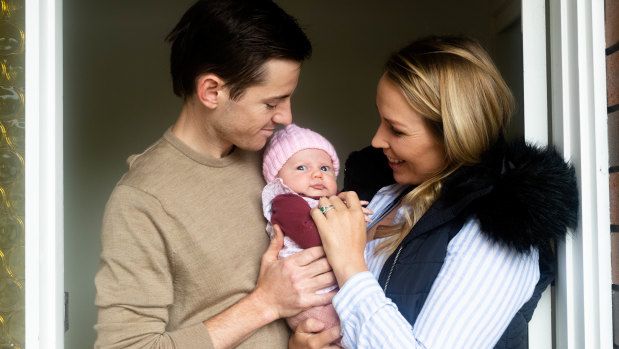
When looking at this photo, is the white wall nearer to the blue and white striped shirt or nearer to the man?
the man

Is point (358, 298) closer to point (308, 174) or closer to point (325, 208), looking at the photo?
point (325, 208)

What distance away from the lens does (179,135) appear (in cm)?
172

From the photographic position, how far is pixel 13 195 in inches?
55.1

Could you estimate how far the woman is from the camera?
1415 millimetres

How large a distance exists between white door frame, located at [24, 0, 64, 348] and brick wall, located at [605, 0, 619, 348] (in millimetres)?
1296

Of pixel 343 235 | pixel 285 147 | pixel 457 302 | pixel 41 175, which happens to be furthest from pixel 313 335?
pixel 41 175

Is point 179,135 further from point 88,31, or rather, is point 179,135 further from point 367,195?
point 88,31

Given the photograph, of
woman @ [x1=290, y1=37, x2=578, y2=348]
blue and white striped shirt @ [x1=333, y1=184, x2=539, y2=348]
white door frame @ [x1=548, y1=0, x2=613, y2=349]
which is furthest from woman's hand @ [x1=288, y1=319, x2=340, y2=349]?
white door frame @ [x1=548, y1=0, x2=613, y2=349]

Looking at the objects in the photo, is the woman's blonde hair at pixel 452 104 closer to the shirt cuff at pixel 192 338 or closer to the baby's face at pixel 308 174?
the baby's face at pixel 308 174

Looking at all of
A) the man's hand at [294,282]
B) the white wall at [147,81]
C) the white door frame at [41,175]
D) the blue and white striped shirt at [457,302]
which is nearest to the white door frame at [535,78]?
the blue and white striped shirt at [457,302]

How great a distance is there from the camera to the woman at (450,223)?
1.42 m

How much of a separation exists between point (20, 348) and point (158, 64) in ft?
9.15

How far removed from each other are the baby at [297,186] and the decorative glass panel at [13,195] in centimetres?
66

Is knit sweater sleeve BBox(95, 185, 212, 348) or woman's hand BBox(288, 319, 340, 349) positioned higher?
knit sweater sleeve BBox(95, 185, 212, 348)
